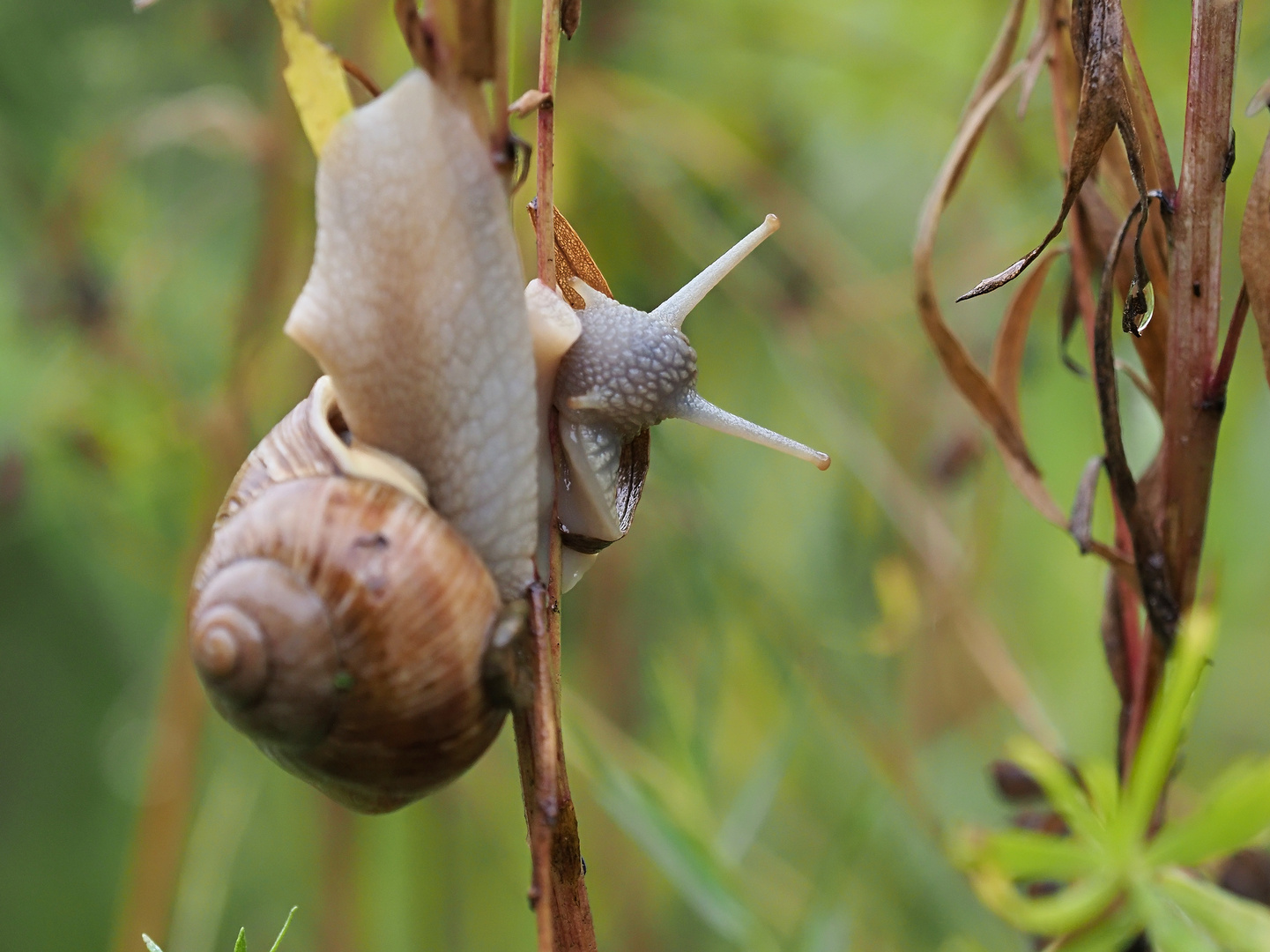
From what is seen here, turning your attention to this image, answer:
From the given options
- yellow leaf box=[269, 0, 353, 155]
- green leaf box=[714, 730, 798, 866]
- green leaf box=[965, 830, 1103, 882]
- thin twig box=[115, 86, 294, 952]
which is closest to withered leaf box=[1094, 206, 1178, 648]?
green leaf box=[965, 830, 1103, 882]

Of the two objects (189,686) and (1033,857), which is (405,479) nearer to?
(1033,857)

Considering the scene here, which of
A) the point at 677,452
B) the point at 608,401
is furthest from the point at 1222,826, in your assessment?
the point at 677,452

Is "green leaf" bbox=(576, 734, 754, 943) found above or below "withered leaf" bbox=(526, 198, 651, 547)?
below

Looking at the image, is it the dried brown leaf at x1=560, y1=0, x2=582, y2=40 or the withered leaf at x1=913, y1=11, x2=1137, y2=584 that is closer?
the dried brown leaf at x1=560, y1=0, x2=582, y2=40

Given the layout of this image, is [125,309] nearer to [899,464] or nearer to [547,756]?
[899,464]

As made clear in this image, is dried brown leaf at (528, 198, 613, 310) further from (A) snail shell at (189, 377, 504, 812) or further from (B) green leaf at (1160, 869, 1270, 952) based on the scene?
(B) green leaf at (1160, 869, 1270, 952)

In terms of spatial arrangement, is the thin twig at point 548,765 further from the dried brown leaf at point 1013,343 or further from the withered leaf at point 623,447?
the dried brown leaf at point 1013,343

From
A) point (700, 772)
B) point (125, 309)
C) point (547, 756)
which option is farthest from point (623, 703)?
point (547, 756)
